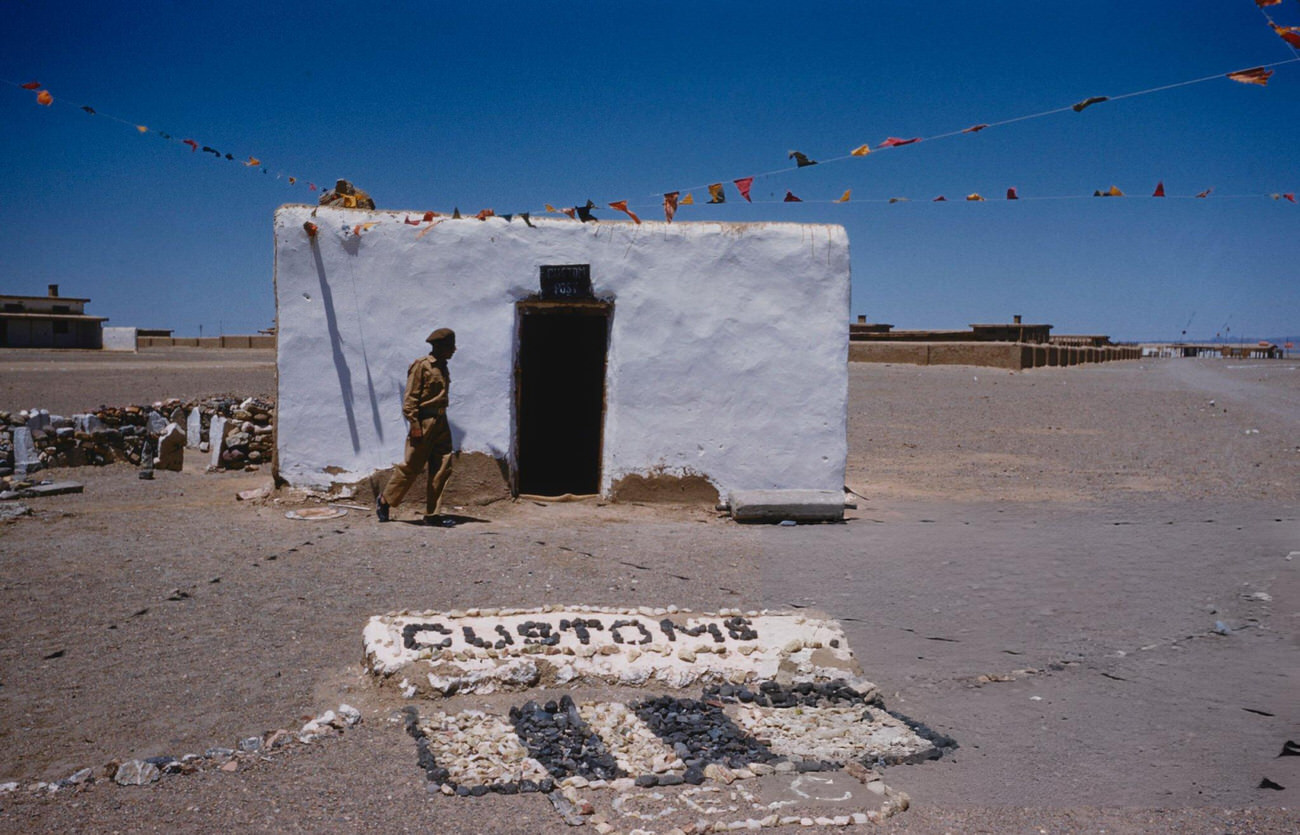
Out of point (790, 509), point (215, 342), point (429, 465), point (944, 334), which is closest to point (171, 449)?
point (429, 465)

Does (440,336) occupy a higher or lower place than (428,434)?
higher

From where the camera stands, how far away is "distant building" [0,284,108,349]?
144ft

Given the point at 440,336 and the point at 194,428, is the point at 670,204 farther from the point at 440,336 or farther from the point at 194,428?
the point at 194,428

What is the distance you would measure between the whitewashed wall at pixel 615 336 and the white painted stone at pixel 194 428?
559 centimetres

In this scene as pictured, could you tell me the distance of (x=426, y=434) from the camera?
867 centimetres

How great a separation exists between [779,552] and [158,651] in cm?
467

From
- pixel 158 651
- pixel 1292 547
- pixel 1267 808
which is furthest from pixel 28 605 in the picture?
pixel 1292 547

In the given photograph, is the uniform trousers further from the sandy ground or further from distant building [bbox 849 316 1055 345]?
distant building [bbox 849 316 1055 345]

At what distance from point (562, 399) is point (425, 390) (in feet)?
16.2

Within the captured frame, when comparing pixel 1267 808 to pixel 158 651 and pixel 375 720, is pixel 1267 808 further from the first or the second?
pixel 158 651

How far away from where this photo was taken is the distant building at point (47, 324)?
43750mm

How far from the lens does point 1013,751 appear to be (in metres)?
4.23

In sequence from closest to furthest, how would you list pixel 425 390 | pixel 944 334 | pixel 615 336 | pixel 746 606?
pixel 746 606 < pixel 425 390 < pixel 615 336 < pixel 944 334

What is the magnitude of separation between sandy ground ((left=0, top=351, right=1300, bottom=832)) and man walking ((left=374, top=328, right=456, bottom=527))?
17.6 inches
